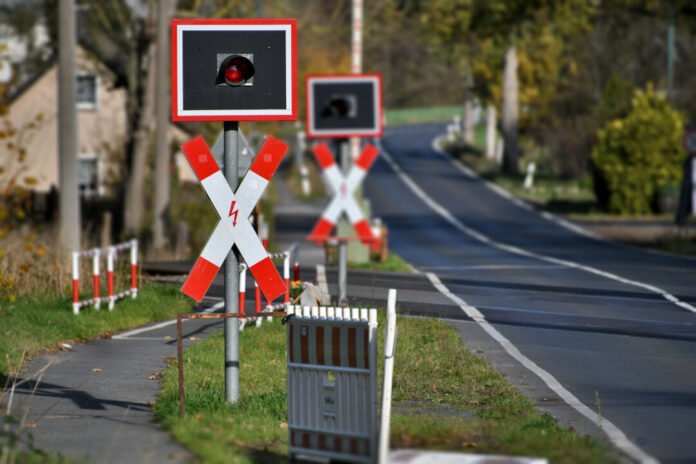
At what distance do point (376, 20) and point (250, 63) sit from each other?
3244 cm

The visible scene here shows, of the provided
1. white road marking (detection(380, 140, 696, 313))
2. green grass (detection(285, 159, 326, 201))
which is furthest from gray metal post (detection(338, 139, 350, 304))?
green grass (detection(285, 159, 326, 201))

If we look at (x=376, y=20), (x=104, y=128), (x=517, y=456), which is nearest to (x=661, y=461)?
(x=517, y=456)

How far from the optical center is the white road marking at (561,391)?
311 inches

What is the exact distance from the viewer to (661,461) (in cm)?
757

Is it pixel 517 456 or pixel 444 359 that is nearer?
pixel 517 456

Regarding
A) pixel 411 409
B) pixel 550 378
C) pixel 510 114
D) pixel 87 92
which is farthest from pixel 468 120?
pixel 411 409

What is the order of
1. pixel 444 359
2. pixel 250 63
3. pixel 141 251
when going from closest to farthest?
pixel 250 63 < pixel 444 359 < pixel 141 251

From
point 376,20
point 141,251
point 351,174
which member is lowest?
point 141,251

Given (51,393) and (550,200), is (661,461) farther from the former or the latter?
(550,200)

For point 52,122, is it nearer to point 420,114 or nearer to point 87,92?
point 87,92

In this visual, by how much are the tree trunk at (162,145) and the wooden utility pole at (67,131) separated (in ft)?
31.1

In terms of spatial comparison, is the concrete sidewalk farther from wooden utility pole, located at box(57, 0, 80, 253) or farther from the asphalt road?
wooden utility pole, located at box(57, 0, 80, 253)

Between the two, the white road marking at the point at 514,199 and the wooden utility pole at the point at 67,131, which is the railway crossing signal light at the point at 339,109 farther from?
the white road marking at the point at 514,199

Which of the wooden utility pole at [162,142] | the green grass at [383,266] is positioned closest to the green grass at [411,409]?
the green grass at [383,266]
